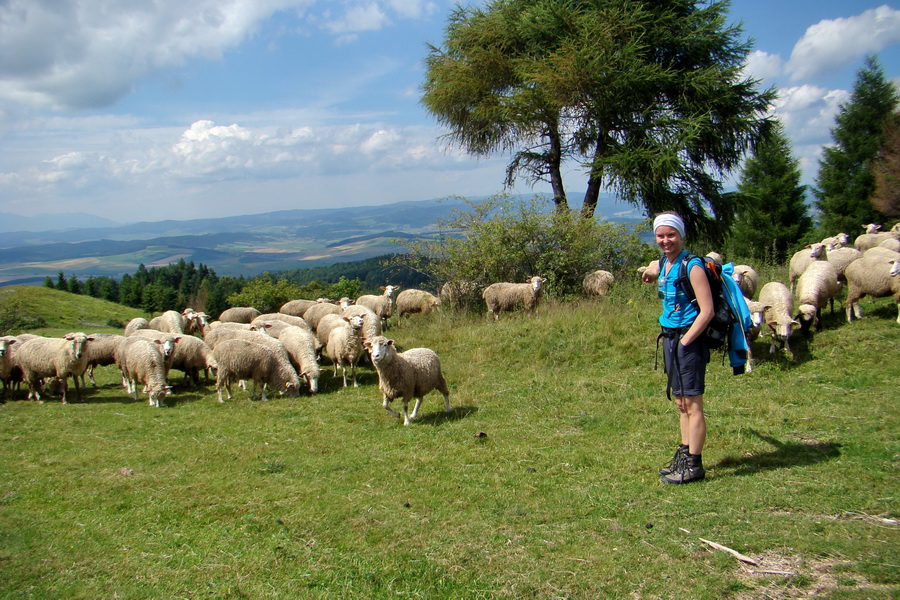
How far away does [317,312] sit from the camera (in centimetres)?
1688

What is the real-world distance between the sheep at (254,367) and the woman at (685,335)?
7.45 meters

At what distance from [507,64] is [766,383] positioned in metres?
16.8

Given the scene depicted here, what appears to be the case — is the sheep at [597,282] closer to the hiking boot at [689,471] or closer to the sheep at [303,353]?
the sheep at [303,353]

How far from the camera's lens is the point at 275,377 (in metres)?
11.0

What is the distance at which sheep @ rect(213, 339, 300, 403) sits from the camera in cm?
1076

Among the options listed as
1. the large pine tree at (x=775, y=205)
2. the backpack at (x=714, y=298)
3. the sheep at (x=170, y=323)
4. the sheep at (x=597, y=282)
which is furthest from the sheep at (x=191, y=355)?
the large pine tree at (x=775, y=205)

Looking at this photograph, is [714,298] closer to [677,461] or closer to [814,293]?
[677,461]

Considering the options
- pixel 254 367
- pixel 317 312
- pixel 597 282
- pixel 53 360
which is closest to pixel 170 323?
pixel 317 312

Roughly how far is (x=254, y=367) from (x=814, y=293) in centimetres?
1050

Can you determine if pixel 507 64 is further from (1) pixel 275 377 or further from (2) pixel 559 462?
(2) pixel 559 462

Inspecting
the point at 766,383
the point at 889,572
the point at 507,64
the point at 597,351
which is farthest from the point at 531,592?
the point at 507,64

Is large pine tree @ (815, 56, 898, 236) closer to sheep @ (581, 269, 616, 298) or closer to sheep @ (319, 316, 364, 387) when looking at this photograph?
sheep @ (581, 269, 616, 298)

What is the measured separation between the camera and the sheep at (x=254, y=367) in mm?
10758

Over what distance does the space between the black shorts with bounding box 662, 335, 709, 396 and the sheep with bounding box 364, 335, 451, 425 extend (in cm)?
414
